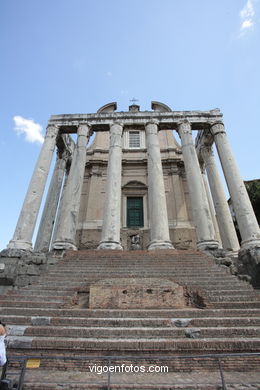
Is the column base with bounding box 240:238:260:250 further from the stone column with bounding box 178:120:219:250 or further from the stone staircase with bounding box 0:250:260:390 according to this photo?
the stone staircase with bounding box 0:250:260:390

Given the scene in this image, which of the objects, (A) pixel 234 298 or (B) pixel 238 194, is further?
(B) pixel 238 194

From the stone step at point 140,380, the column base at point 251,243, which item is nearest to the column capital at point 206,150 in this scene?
the column base at point 251,243

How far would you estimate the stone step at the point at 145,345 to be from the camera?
4.32 m

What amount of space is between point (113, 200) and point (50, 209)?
18.4 ft

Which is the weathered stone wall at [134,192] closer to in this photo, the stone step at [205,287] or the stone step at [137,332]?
the stone step at [205,287]

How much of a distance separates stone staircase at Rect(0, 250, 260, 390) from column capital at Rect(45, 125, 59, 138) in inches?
417

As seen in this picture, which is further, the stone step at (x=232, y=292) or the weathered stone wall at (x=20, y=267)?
the weathered stone wall at (x=20, y=267)

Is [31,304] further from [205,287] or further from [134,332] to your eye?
[205,287]

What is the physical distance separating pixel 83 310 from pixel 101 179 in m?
15.4

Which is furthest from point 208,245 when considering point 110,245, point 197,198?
point 110,245

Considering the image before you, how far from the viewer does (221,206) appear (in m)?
15.1

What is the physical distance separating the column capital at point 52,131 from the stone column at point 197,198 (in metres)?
8.71

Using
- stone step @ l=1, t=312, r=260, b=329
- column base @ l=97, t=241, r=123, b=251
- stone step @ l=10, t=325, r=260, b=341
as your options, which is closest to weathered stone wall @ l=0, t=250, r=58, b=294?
column base @ l=97, t=241, r=123, b=251

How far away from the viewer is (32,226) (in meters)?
11.9
